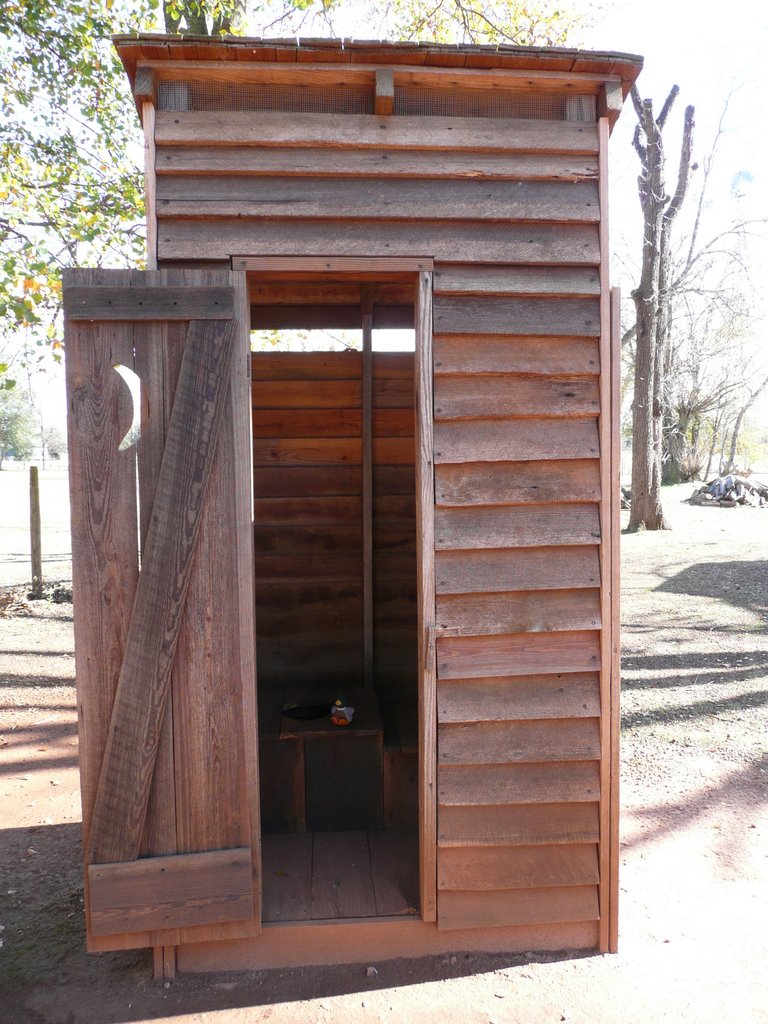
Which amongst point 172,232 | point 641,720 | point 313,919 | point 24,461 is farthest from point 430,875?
point 24,461

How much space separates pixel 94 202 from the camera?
25.9 feet

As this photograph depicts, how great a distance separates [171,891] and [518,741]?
1366 mm

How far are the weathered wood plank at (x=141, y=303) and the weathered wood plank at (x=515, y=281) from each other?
0.83m

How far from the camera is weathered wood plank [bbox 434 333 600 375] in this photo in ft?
8.95

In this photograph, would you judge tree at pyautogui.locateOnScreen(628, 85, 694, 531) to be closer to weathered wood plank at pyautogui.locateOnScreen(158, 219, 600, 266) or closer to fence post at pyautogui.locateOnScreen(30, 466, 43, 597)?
fence post at pyautogui.locateOnScreen(30, 466, 43, 597)

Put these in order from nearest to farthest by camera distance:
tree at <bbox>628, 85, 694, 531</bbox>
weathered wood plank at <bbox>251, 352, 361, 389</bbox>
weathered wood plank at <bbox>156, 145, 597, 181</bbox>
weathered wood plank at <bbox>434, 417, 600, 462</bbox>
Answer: weathered wood plank at <bbox>156, 145, 597, 181</bbox>, weathered wood plank at <bbox>434, 417, 600, 462</bbox>, weathered wood plank at <bbox>251, 352, 361, 389</bbox>, tree at <bbox>628, 85, 694, 531</bbox>

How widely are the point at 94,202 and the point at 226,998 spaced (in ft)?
25.2

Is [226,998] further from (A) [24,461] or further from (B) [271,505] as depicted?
(A) [24,461]

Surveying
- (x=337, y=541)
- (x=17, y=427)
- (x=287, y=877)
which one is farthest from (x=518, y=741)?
(x=17, y=427)

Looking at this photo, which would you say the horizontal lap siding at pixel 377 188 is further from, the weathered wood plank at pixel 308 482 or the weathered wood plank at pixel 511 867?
the weathered wood plank at pixel 511 867

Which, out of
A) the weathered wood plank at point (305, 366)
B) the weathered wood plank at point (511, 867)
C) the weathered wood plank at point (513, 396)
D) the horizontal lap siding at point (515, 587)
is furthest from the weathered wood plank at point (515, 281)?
the weathered wood plank at point (511, 867)

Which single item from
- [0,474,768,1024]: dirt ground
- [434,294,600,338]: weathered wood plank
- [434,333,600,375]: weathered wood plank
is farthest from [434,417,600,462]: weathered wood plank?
[0,474,768,1024]: dirt ground

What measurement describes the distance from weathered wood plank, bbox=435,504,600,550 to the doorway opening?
1.39m

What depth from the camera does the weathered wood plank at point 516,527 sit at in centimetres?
275
